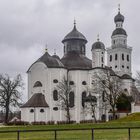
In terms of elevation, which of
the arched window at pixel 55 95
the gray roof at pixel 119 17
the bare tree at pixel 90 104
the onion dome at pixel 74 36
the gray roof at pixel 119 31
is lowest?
the bare tree at pixel 90 104

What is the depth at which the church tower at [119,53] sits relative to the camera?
349ft

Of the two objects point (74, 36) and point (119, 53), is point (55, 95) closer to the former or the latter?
point (74, 36)

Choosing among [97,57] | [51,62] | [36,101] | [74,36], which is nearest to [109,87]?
[97,57]

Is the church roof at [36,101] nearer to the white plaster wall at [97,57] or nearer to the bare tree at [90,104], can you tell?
the bare tree at [90,104]

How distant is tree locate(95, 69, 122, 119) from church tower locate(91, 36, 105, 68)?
2.05 meters

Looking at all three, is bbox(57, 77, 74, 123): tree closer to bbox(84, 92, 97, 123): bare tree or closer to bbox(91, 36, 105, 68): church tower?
bbox(84, 92, 97, 123): bare tree

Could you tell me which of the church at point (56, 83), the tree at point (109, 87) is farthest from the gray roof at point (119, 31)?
the tree at point (109, 87)

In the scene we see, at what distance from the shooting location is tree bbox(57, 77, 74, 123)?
86.8 metres

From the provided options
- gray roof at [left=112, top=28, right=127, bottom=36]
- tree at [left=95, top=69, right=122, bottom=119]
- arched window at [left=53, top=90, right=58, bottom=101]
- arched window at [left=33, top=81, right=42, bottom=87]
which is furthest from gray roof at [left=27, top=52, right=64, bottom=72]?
gray roof at [left=112, top=28, right=127, bottom=36]

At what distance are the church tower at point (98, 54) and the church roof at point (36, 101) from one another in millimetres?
13627

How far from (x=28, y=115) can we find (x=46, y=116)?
12.8 ft

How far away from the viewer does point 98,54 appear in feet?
300

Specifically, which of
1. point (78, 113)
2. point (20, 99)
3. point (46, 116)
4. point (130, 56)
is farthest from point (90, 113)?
point (130, 56)

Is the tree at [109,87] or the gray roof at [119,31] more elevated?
the gray roof at [119,31]
